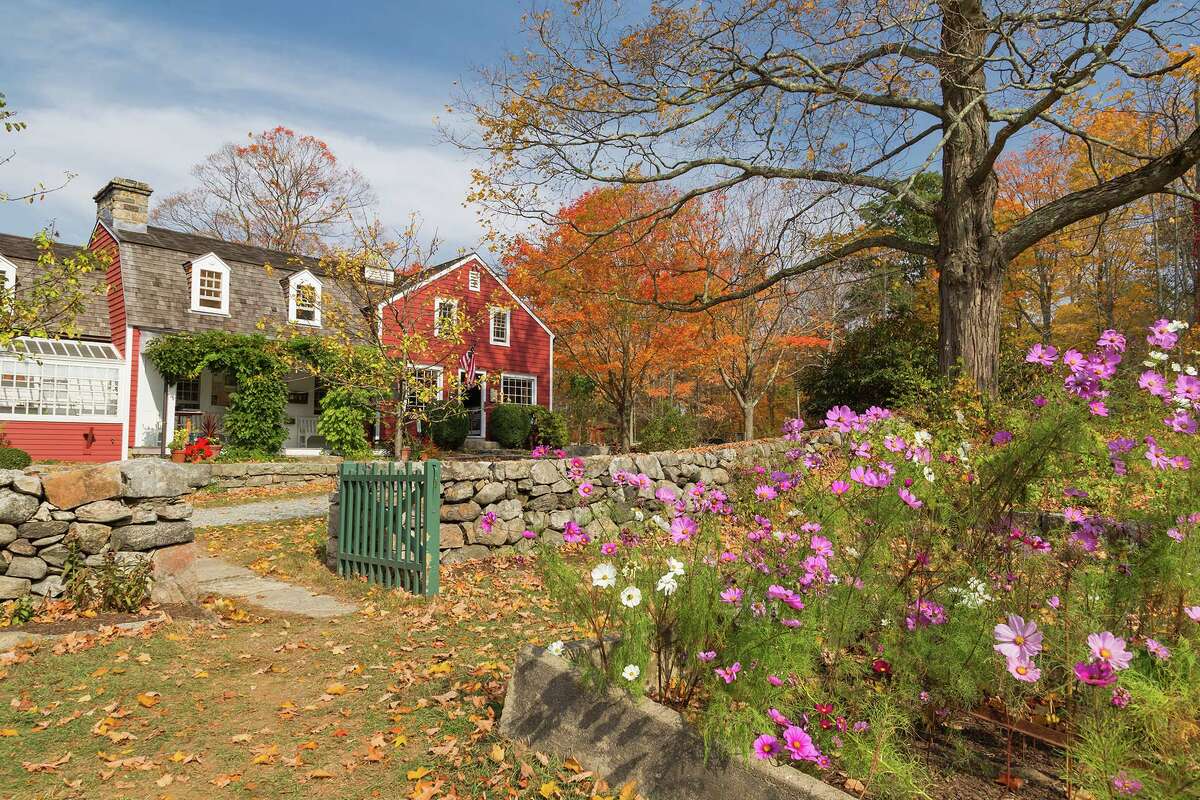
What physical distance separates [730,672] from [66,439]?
19.0 m

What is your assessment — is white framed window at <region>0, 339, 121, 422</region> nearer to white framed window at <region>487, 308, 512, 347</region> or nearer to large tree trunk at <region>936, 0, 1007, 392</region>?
white framed window at <region>487, 308, 512, 347</region>

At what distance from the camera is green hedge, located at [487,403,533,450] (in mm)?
21844

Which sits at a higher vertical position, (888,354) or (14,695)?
(888,354)

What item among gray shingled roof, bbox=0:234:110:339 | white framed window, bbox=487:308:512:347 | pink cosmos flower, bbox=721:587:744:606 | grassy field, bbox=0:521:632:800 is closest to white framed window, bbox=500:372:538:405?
white framed window, bbox=487:308:512:347

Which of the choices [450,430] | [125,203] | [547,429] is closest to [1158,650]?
[450,430]

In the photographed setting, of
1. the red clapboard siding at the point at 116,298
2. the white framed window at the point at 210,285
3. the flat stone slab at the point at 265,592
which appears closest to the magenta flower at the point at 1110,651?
the flat stone slab at the point at 265,592

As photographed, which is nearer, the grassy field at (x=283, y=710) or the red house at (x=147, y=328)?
the grassy field at (x=283, y=710)

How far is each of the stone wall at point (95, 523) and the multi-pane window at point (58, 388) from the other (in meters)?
13.3

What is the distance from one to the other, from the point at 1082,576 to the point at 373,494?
5.63 m

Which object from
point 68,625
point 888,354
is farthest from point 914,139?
point 68,625

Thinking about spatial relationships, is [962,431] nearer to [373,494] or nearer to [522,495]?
[522,495]

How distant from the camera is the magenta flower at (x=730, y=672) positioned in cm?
253

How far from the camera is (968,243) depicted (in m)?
9.86

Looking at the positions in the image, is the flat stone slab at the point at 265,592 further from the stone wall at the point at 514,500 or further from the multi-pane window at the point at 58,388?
the multi-pane window at the point at 58,388
